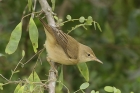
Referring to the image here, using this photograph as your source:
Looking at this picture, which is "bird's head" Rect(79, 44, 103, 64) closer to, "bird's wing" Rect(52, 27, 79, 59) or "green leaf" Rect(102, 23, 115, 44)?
"bird's wing" Rect(52, 27, 79, 59)

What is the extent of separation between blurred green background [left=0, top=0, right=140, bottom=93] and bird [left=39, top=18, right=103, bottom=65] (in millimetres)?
837

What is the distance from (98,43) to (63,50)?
1505 millimetres

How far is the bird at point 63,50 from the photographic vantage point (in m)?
4.69

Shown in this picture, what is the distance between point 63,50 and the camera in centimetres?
495

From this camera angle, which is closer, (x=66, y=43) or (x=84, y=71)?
(x=84, y=71)

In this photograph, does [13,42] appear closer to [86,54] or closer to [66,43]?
[66,43]

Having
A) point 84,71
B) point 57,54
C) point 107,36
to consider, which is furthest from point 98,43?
point 84,71

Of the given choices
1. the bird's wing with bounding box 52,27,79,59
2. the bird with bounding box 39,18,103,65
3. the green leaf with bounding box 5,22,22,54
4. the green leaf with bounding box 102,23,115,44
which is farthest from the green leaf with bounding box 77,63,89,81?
the green leaf with bounding box 102,23,115,44

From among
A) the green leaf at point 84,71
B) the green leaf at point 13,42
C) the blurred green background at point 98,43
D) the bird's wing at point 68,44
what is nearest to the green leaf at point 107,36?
the blurred green background at point 98,43

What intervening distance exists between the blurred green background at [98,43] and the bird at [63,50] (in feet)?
2.75

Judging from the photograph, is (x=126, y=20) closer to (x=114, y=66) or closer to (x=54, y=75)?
(x=114, y=66)

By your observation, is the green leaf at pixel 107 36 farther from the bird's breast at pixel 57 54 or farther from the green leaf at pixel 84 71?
the green leaf at pixel 84 71

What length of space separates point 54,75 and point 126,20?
2.99 m

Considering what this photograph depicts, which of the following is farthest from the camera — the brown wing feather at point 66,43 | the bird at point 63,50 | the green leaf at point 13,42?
the bird at point 63,50
